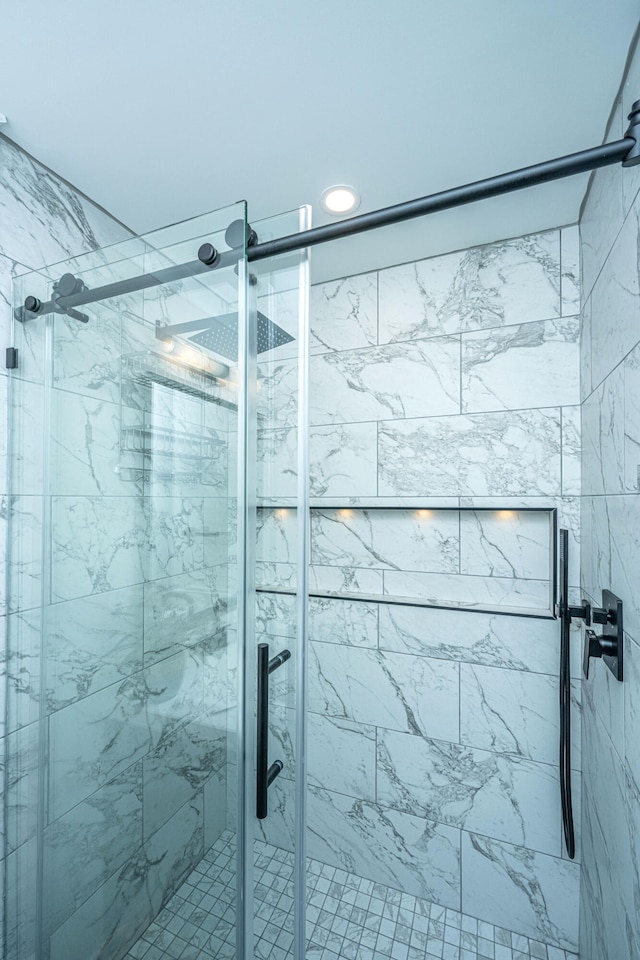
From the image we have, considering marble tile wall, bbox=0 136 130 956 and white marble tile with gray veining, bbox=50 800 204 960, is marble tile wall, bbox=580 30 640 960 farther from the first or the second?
marble tile wall, bbox=0 136 130 956

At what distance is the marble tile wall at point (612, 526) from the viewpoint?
2.92 ft

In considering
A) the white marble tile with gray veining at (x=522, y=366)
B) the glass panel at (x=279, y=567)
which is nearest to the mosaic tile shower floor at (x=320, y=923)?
the glass panel at (x=279, y=567)

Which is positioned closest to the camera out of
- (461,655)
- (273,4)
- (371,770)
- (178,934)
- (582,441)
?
(273,4)

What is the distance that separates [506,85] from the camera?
0.97 m

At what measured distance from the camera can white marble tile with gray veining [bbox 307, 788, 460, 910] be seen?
1553 mm

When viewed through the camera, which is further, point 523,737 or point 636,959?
point 523,737

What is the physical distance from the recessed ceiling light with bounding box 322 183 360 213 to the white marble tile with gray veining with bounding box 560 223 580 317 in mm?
726

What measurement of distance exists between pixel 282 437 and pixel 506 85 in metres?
0.94

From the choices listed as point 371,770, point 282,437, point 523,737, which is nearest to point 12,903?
point 371,770

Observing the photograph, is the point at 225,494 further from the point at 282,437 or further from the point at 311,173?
the point at 311,173

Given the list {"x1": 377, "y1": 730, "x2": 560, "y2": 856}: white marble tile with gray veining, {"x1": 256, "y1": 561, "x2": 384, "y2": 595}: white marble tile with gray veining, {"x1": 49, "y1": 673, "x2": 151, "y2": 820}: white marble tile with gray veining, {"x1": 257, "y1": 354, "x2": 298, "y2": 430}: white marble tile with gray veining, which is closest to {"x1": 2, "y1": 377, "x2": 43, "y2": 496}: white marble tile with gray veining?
{"x1": 49, "y1": 673, "x2": 151, "y2": 820}: white marble tile with gray veining

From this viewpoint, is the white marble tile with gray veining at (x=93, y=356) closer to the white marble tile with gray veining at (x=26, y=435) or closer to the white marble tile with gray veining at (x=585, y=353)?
the white marble tile with gray veining at (x=26, y=435)

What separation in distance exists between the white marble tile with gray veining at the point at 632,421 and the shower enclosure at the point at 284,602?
53 cm

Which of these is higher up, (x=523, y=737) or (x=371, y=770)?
(x=523, y=737)
